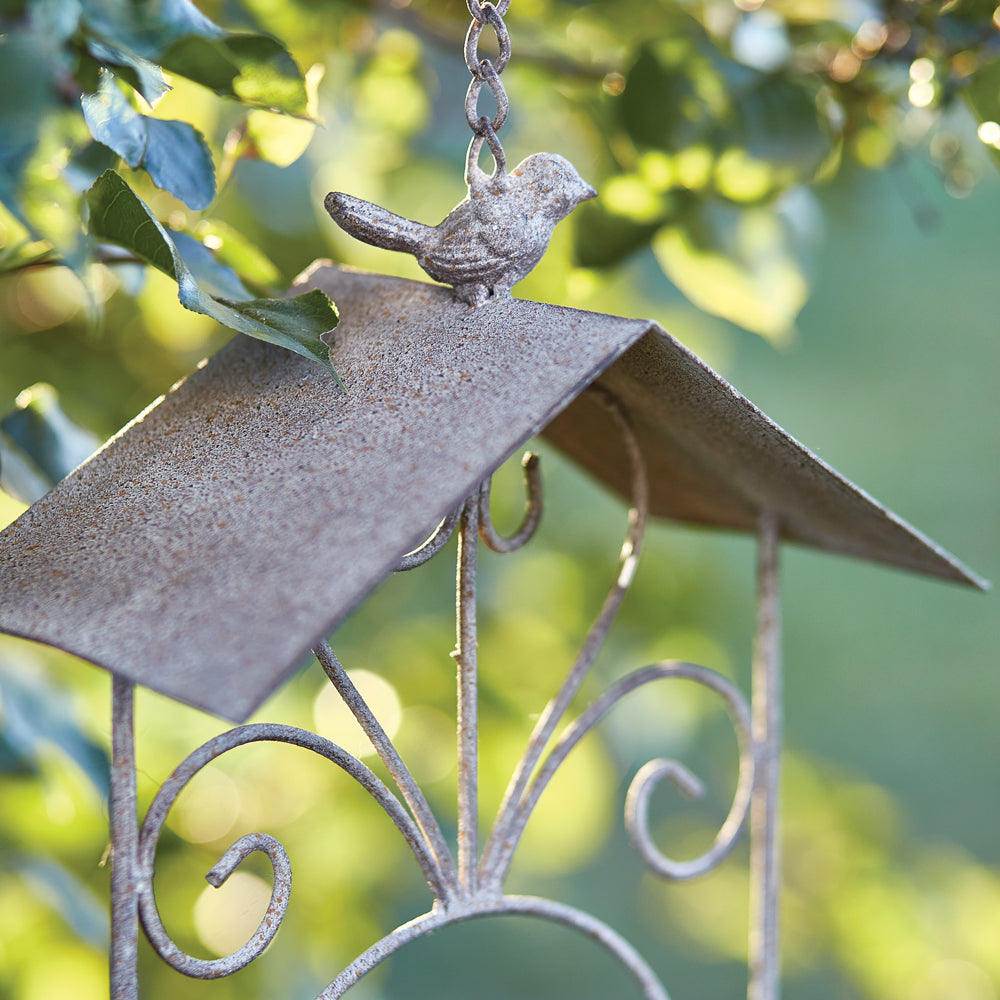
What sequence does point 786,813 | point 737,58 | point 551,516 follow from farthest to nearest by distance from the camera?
1. point 786,813
2. point 551,516
3. point 737,58

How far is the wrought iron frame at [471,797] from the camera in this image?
0.35m

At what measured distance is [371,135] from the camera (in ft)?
3.05

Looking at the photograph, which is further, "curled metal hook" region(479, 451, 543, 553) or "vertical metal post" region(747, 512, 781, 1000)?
"vertical metal post" region(747, 512, 781, 1000)

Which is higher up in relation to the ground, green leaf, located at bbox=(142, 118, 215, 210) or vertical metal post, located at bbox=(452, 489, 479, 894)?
green leaf, located at bbox=(142, 118, 215, 210)

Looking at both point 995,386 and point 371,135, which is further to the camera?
point 995,386

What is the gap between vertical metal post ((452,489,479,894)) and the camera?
1.40ft

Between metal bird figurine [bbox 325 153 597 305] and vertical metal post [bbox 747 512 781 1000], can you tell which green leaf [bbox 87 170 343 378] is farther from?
vertical metal post [bbox 747 512 781 1000]

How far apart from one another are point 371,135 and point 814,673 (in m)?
1.60

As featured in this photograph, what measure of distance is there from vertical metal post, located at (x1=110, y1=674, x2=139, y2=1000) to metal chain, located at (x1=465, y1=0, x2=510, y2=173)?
244 mm

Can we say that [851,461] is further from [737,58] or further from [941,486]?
[737,58]

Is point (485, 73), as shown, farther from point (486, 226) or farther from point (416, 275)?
point (416, 275)

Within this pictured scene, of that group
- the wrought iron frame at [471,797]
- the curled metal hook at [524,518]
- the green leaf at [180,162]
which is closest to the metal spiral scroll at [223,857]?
the wrought iron frame at [471,797]

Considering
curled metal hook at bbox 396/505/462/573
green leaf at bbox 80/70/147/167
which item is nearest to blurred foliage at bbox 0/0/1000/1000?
green leaf at bbox 80/70/147/167

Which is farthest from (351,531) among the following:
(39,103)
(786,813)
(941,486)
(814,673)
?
(941,486)
